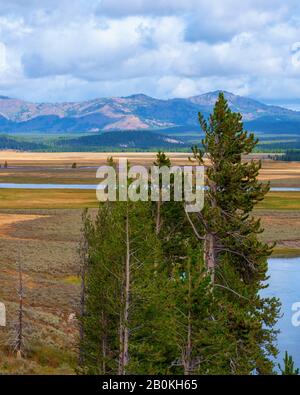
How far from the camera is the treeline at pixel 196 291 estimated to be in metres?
27.4

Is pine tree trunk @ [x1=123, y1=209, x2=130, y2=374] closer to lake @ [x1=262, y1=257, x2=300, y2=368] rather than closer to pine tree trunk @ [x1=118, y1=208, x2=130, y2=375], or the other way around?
pine tree trunk @ [x1=118, y1=208, x2=130, y2=375]

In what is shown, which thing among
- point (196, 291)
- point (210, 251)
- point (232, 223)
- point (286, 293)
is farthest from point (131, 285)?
point (286, 293)

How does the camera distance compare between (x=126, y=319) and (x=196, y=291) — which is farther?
(x=126, y=319)

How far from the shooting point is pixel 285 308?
52.2 meters

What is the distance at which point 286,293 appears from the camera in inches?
2233

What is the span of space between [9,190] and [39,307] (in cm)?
10644

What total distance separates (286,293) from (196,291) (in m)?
31.6

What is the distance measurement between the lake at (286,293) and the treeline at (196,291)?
7.56m

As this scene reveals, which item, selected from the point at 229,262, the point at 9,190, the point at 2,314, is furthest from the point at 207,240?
the point at 9,190

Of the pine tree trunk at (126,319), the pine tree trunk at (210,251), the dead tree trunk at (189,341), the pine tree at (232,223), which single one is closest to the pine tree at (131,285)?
the pine tree trunk at (126,319)

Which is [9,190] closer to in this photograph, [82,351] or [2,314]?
[2,314]

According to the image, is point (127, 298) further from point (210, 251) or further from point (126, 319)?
point (210, 251)

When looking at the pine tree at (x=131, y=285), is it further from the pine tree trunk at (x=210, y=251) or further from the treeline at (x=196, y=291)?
the pine tree trunk at (x=210, y=251)

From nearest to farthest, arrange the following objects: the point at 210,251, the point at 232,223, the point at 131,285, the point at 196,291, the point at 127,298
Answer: the point at 196,291
the point at 127,298
the point at 131,285
the point at 232,223
the point at 210,251
